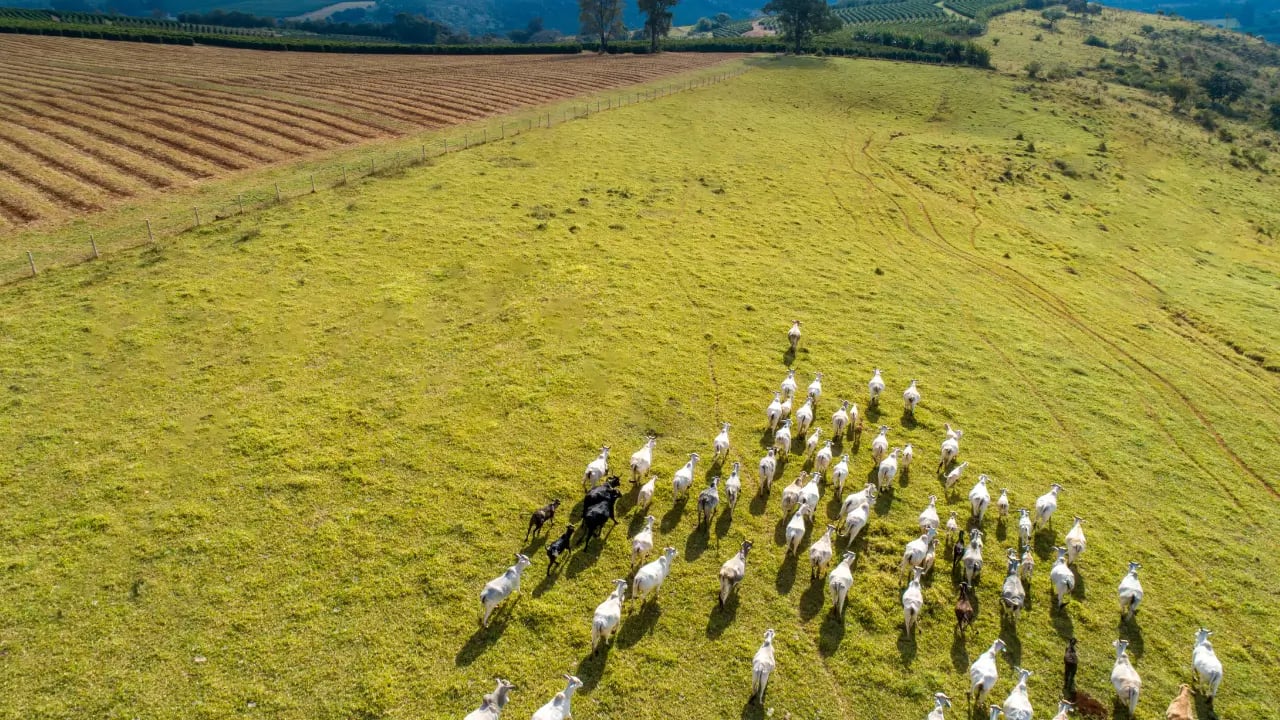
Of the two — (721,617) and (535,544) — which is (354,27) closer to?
(535,544)

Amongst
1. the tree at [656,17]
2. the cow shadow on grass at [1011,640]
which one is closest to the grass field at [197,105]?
the tree at [656,17]

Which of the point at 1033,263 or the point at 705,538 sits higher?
the point at 1033,263

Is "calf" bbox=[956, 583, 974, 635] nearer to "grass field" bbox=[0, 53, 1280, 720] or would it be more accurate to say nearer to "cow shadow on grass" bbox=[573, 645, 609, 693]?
"grass field" bbox=[0, 53, 1280, 720]

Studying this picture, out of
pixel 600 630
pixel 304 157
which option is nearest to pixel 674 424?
pixel 600 630

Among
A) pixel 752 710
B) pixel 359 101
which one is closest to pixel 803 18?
pixel 359 101

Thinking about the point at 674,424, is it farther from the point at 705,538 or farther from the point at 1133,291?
the point at 1133,291
